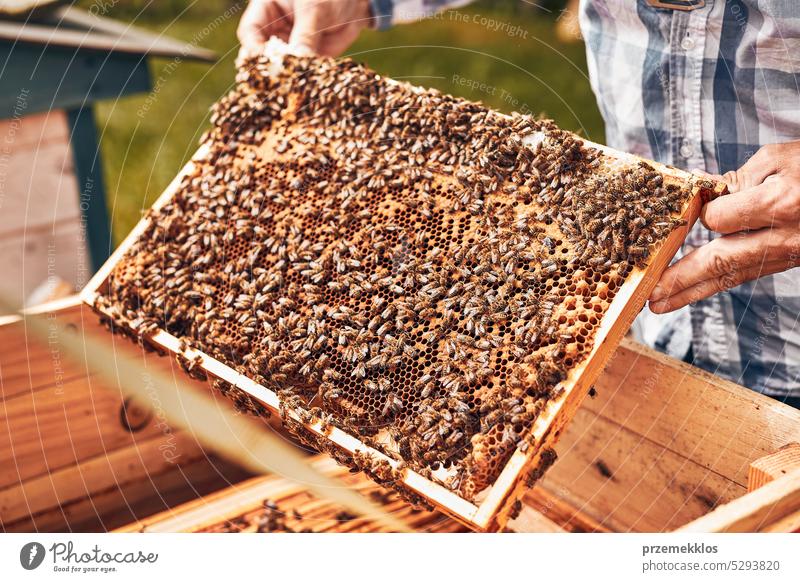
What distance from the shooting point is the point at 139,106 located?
12.1 m

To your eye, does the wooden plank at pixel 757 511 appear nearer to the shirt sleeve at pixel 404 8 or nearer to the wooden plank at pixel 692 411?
the wooden plank at pixel 692 411

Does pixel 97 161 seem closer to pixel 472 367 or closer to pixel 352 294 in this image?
pixel 352 294

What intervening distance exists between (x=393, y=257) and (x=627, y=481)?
1.82 metres

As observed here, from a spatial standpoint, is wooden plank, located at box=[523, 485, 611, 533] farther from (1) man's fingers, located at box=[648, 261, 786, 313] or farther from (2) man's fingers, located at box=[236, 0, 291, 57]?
(2) man's fingers, located at box=[236, 0, 291, 57]

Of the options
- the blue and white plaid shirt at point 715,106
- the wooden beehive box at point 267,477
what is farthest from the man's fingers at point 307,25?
the wooden beehive box at point 267,477

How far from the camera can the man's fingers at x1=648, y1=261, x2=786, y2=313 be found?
3.05 m

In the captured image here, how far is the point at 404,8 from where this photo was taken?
4887 mm

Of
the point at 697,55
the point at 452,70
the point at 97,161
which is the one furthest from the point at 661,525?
the point at 452,70

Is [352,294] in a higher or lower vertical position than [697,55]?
lower

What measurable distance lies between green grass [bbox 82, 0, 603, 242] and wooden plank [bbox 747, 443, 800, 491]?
7569 millimetres

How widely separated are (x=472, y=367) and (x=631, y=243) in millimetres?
841

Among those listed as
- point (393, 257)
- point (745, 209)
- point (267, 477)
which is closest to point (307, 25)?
point (393, 257)
